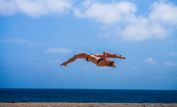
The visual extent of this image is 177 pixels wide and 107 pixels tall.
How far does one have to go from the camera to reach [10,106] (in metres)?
36.1

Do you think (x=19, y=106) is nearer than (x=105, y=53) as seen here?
No

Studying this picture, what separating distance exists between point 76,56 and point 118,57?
140 centimetres

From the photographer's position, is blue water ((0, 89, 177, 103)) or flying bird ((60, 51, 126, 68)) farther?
blue water ((0, 89, 177, 103))

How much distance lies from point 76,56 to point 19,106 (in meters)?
25.7

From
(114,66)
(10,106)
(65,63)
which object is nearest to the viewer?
(65,63)

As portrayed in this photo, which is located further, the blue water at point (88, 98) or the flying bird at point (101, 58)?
the blue water at point (88, 98)

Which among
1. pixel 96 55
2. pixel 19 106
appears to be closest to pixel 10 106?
pixel 19 106

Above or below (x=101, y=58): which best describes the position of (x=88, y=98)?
above

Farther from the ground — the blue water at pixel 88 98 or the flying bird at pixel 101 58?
the blue water at pixel 88 98

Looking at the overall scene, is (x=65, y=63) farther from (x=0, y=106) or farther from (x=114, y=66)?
(x=0, y=106)

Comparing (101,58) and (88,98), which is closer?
(101,58)

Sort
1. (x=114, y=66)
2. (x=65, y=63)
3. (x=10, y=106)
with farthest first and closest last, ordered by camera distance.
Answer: (x=10, y=106), (x=114, y=66), (x=65, y=63)

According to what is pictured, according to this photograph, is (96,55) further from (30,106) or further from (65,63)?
(30,106)

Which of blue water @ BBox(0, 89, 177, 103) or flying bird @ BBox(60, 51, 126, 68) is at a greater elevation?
blue water @ BBox(0, 89, 177, 103)
